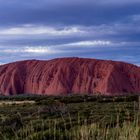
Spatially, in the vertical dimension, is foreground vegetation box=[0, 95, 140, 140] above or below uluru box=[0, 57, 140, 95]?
above

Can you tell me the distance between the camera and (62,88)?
386ft

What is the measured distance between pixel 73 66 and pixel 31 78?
11.9 m

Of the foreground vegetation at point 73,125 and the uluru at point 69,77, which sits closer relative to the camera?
the foreground vegetation at point 73,125

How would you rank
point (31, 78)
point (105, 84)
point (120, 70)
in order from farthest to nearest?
→ point (31, 78) < point (120, 70) < point (105, 84)

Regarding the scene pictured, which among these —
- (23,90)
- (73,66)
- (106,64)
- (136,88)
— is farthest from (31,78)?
(136,88)

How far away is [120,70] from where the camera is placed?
392 feet

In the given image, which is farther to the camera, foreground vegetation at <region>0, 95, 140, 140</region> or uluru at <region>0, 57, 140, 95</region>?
uluru at <region>0, 57, 140, 95</region>

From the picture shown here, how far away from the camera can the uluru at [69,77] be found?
4552 inches

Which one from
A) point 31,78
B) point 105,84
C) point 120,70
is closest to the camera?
point 105,84

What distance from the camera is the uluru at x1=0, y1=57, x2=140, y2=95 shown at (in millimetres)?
115625

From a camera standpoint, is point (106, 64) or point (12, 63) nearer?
point (106, 64)

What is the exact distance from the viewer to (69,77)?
397 feet

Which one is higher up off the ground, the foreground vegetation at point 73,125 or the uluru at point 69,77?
the foreground vegetation at point 73,125

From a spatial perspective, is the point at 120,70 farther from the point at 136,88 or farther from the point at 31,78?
the point at 31,78
